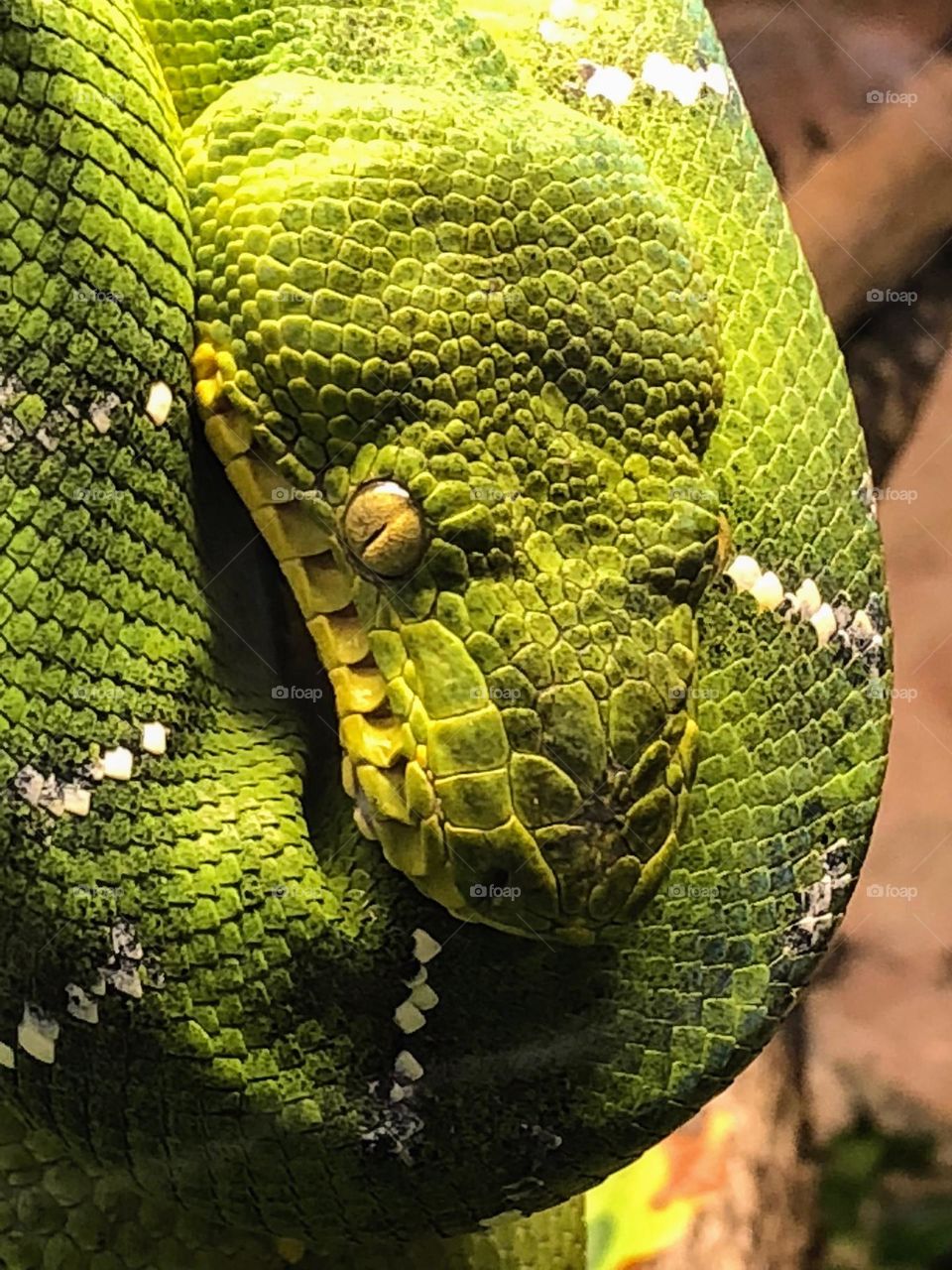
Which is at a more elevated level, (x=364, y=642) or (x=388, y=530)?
(x=388, y=530)

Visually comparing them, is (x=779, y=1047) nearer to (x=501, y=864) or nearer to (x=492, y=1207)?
(x=492, y=1207)

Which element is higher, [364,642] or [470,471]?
[470,471]

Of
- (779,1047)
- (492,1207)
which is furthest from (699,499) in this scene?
(779,1047)
